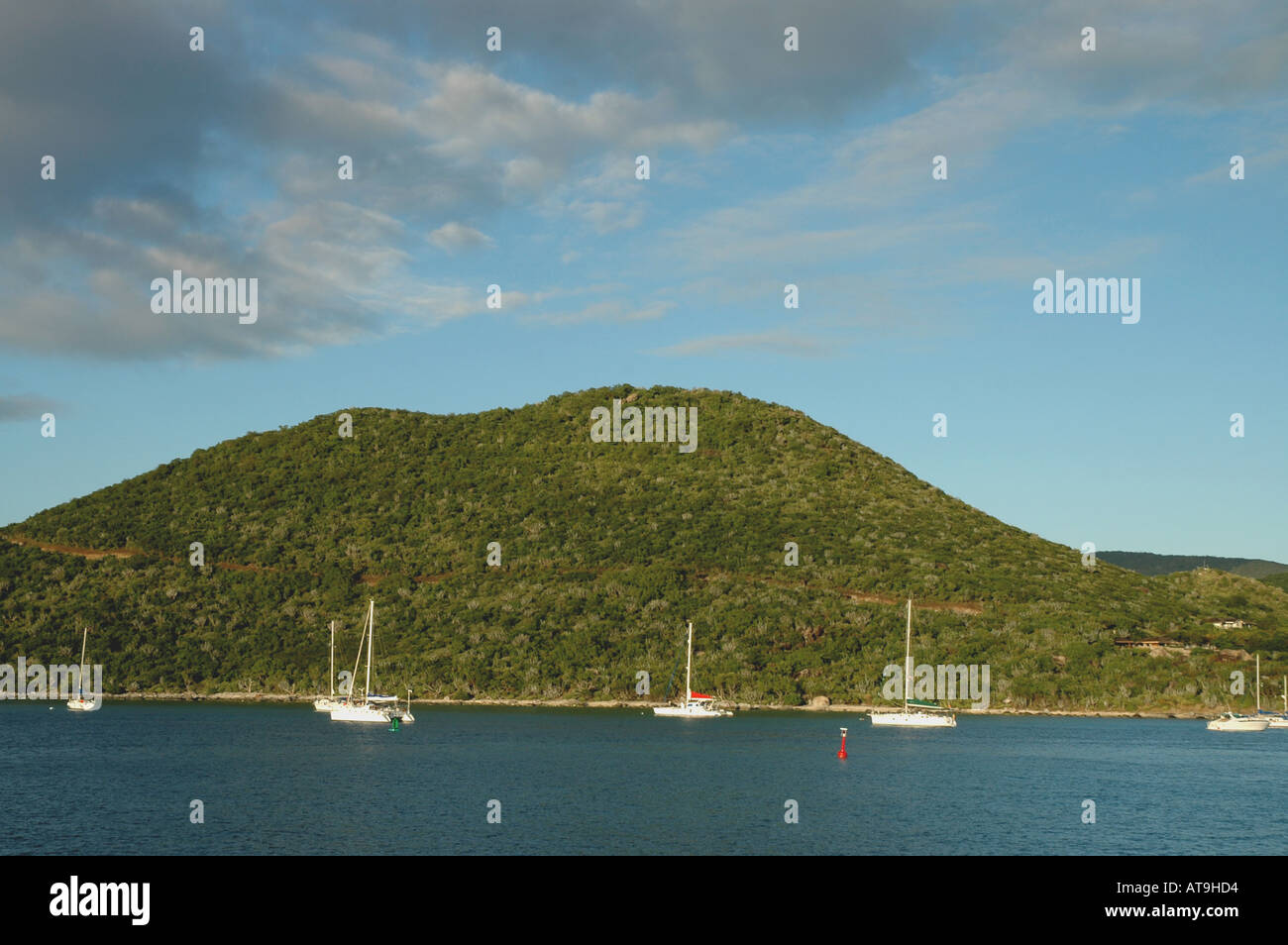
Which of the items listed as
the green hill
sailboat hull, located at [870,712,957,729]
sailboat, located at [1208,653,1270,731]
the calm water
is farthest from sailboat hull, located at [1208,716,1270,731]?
sailboat hull, located at [870,712,957,729]

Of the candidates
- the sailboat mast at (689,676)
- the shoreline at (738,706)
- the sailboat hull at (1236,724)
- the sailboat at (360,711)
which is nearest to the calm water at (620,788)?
the sailboat at (360,711)

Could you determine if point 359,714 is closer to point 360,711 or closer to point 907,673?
point 360,711

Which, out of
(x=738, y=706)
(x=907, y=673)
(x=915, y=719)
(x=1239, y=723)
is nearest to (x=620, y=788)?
(x=915, y=719)

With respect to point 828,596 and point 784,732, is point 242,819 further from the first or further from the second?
point 828,596

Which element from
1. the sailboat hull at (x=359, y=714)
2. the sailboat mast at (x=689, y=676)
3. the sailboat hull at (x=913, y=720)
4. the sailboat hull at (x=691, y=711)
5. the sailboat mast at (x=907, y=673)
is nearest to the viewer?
the sailboat hull at (x=359, y=714)

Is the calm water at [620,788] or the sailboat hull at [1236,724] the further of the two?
the sailboat hull at [1236,724]

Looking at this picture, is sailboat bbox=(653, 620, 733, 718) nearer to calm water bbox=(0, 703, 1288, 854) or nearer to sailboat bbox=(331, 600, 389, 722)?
calm water bbox=(0, 703, 1288, 854)

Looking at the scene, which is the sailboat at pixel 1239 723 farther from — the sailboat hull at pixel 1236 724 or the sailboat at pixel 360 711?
the sailboat at pixel 360 711
